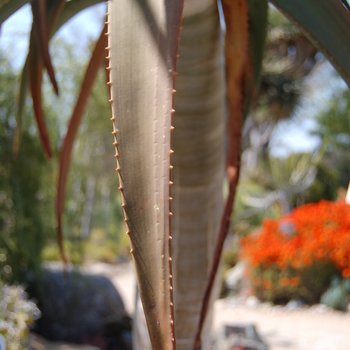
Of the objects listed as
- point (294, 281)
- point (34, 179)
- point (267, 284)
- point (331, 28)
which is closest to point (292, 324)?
point (294, 281)

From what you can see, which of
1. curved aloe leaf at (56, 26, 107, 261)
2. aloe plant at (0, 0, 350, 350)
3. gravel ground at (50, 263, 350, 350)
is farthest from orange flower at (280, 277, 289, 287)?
curved aloe leaf at (56, 26, 107, 261)

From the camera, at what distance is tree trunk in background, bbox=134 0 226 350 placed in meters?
1.51

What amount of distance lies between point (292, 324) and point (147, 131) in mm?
6292

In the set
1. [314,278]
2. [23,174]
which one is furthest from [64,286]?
[314,278]

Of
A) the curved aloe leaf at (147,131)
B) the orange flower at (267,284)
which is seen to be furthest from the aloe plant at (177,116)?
the orange flower at (267,284)

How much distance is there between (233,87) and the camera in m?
1.47

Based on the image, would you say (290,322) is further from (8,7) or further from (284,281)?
(8,7)

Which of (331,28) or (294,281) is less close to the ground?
(331,28)

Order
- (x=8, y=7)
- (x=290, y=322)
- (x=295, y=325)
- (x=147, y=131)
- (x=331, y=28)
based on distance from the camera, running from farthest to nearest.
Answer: (x=290, y=322)
(x=295, y=325)
(x=8, y=7)
(x=331, y=28)
(x=147, y=131)

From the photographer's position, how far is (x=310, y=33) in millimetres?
1086

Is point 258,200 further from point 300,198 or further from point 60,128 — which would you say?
point 60,128

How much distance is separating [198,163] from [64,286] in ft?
16.3

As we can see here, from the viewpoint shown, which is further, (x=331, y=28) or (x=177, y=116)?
(x=177, y=116)

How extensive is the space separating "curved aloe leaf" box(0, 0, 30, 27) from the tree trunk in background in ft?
1.74
